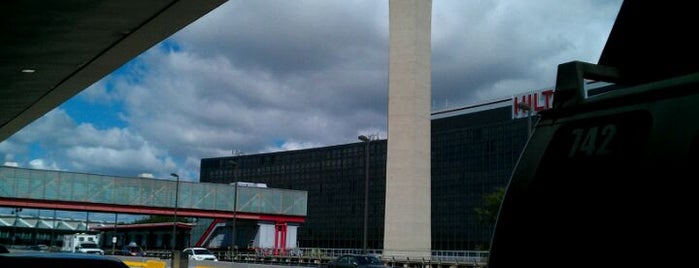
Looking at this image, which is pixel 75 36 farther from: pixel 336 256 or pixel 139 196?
pixel 139 196

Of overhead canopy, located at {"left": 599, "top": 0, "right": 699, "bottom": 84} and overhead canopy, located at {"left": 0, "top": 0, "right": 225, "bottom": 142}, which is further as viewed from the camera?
overhead canopy, located at {"left": 0, "top": 0, "right": 225, "bottom": 142}

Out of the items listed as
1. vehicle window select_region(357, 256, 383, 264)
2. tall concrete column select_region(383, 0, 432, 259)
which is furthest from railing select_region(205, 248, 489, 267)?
vehicle window select_region(357, 256, 383, 264)

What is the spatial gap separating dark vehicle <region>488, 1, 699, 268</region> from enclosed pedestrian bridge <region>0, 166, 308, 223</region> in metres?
62.8

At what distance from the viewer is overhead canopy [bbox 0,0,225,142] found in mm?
10805

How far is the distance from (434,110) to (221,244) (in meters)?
45.4

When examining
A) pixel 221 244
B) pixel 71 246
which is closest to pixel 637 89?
pixel 71 246

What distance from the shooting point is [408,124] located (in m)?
54.4

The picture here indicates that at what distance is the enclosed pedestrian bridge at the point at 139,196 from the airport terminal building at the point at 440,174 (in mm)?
21962

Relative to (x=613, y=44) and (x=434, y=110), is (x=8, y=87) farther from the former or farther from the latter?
(x=434, y=110)

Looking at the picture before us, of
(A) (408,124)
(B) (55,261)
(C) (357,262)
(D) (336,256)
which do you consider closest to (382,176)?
(D) (336,256)

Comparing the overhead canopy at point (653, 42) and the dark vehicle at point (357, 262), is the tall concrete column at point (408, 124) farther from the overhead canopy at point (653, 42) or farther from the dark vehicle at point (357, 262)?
the overhead canopy at point (653, 42)

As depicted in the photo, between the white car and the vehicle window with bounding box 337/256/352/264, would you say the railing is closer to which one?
the white car

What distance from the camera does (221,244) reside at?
281 feet

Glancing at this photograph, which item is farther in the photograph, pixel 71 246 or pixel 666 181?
pixel 71 246
